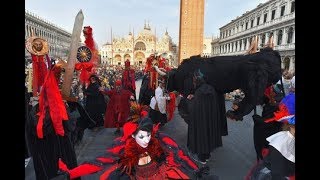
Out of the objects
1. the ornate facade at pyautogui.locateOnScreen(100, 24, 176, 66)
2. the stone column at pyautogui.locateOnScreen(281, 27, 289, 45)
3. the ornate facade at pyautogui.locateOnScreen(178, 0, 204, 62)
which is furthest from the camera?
the ornate facade at pyautogui.locateOnScreen(100, 24, 176, 66)

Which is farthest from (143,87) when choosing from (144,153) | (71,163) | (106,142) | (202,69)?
(144,153)

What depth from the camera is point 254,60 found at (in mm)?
5176

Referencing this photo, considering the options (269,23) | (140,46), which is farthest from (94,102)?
(140,46)

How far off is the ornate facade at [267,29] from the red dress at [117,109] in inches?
895

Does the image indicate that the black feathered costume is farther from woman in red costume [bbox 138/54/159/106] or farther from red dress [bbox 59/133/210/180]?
woman in red costume [bbox 138/54/159/106]

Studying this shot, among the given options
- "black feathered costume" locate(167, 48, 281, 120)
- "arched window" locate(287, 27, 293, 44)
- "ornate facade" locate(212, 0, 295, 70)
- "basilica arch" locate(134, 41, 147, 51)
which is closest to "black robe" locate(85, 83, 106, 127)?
"black feathered costume" locate(167, 48, 281, 120)

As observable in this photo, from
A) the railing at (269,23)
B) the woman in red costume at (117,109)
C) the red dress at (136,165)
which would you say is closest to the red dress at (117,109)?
the woman in red costume at (117,109)

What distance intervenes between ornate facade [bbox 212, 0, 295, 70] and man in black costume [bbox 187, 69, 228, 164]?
2365cm

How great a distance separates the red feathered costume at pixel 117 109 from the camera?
733 centimetres

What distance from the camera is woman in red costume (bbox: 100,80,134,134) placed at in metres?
7.33

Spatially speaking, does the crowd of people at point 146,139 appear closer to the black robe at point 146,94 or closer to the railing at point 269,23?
the black robe at point 146,94

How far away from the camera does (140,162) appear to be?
123 inches
